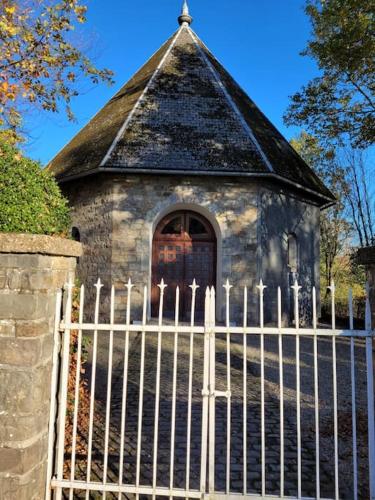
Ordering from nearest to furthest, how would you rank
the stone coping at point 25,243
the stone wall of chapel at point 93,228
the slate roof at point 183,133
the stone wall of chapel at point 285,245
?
the stone coping at point 25,243 → the slate roof at point 183,133 → the stone wall of chapel at point 93,228 → the stone wall of chapel at point 285,245

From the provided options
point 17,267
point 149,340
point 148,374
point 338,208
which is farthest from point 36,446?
point 338,208

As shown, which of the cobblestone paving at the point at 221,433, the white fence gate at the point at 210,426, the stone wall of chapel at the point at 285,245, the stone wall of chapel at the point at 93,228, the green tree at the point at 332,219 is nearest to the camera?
the white fence gate at the point at 210,426

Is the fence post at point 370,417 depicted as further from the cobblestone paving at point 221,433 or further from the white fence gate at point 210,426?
the cobblestone paving at point 221,433

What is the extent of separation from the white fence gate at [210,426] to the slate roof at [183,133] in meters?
5.51

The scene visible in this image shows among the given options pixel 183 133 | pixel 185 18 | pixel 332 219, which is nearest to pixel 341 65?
pixel 183 133

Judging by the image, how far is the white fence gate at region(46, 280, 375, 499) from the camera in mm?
2889

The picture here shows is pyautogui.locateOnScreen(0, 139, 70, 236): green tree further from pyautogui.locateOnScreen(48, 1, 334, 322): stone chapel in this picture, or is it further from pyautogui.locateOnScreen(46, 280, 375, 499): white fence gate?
pyautogui.locateOnScreen(48, 1, 334, 322): stone chapel

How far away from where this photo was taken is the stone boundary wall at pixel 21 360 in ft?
9.05

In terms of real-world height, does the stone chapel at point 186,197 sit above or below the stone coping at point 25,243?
above

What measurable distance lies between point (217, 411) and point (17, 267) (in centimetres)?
324

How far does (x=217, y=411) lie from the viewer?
192 inches

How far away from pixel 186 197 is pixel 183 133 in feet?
6.24

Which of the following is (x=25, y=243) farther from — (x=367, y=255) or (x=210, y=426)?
(x=367, y=255)

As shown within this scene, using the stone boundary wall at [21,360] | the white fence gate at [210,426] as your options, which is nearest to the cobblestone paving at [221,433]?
the white fence gate at [210,426]
